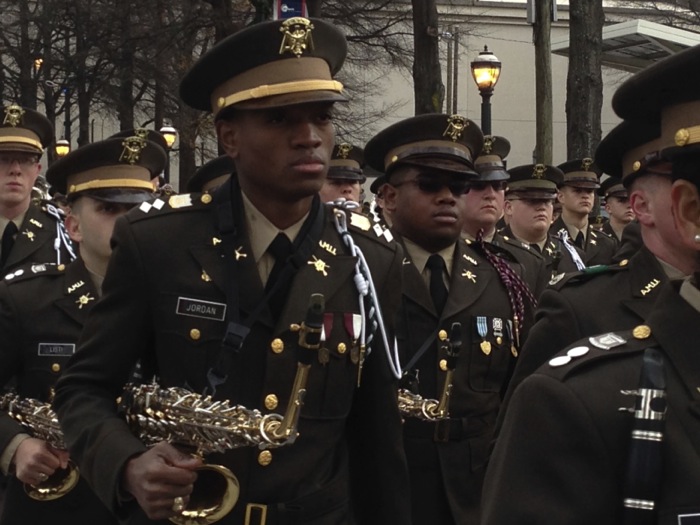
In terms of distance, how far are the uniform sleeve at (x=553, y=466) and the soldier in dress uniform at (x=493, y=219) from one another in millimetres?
4126

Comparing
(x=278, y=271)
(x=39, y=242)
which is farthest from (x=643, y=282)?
(x=39, y=242)

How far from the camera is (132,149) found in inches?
263

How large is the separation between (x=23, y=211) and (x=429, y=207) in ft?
12.5

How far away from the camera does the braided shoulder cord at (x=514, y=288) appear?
6.85 metres

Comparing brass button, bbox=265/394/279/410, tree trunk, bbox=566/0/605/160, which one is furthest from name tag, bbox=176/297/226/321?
tree trunk, bbox=566/0/605/160

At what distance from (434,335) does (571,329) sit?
1.94 metres

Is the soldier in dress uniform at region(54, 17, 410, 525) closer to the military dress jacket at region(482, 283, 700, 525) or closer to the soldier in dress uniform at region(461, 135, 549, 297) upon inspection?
the military dress jacket at region(482, 283, 700, 525)

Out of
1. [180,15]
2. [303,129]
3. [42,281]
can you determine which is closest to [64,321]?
[42,281]

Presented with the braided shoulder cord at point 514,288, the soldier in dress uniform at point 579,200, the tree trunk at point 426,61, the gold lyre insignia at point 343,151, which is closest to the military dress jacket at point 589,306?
the braided shoulder cord at point 514,288

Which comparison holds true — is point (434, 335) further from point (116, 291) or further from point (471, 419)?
point (116, 291)

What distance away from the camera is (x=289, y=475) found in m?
4.22

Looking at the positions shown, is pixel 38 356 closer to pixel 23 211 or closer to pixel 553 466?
pixel 553 466

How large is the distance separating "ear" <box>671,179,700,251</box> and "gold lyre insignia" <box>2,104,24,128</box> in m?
7.47

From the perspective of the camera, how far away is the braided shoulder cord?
6852mm
